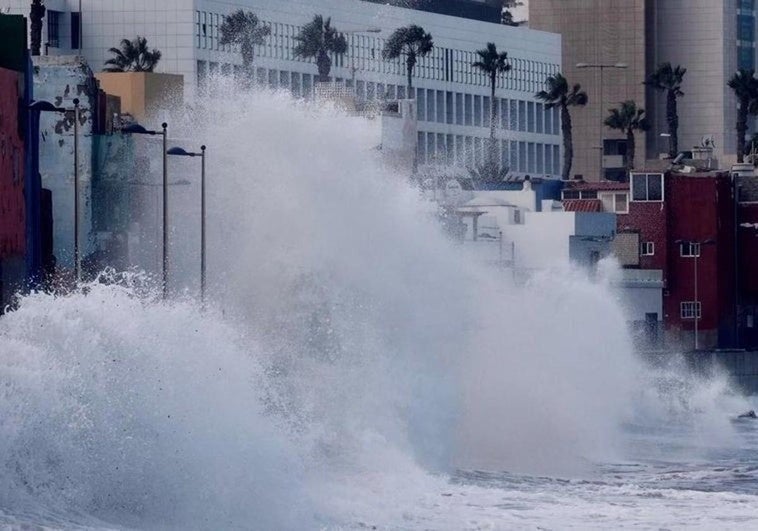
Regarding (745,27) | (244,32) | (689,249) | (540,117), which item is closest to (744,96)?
(540,117)

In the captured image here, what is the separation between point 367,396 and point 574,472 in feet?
15.0

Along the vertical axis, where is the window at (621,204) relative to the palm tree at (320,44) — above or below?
below

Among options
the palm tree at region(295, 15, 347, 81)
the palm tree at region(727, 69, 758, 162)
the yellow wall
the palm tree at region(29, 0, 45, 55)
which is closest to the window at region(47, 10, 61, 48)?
the palm tree at region(295, 15, 347, 81)

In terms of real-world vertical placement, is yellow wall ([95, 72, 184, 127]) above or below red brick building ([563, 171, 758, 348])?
above

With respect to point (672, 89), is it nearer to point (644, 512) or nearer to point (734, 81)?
point (734, 81)

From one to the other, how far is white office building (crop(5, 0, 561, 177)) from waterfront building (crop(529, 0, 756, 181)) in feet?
80.4

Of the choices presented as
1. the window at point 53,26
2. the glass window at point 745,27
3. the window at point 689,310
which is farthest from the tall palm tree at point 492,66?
the glass window at point 745,27

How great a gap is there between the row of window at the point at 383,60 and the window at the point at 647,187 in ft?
47.7

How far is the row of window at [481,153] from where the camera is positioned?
10650 cm

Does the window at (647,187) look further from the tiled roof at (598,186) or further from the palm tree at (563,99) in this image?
the palm tree at (563,99)

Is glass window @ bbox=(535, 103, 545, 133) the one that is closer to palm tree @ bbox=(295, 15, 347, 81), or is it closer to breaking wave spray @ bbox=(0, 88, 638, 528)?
palm tree @ bbox=(295, 15, 347, 81)

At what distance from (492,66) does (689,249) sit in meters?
31.8

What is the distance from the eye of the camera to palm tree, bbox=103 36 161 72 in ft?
279

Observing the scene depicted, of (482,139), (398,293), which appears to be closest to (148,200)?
(398,293)
